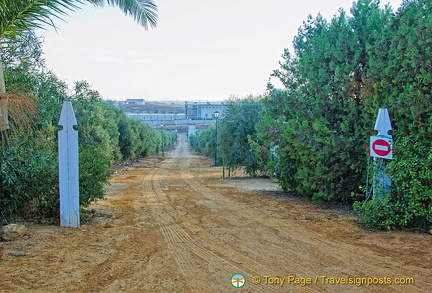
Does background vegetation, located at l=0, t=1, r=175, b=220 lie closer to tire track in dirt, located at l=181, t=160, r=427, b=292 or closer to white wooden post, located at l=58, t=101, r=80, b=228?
white wooden post, located at l=58, t=101, r=80, b=228

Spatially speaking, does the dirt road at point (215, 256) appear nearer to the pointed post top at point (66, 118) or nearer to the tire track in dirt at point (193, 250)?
the tire track in dirt at point (193, 250)

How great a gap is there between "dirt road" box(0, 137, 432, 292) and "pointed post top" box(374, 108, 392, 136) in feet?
7.40

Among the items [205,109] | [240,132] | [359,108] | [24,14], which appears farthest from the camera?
[205,109]

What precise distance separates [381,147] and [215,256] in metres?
4.75

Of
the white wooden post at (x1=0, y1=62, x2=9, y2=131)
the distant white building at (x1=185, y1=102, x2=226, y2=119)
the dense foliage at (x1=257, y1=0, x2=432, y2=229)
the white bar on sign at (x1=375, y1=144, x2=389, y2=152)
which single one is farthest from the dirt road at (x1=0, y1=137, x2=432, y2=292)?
the distant white building at (x1=185, y1=102, x2=226, y2=119)

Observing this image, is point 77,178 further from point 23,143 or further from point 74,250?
point 74,250

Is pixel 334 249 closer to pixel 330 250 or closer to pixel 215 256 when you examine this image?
pixel 330 250

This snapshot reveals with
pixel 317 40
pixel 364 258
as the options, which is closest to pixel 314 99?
pixel 317 40

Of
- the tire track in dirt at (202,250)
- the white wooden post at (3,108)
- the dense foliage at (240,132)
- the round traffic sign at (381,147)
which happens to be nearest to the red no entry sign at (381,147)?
the round traffic sign at (381,147)

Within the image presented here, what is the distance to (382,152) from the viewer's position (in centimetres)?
798

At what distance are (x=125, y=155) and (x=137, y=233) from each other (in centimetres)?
3138

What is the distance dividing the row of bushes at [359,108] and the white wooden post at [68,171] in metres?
5.91

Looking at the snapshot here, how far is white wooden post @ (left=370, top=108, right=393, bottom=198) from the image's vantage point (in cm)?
791

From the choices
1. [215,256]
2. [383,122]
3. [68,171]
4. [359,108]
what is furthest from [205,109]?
[215,256]
